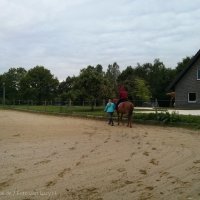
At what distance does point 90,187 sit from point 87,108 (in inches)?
1396

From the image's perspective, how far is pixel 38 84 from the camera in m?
99.9

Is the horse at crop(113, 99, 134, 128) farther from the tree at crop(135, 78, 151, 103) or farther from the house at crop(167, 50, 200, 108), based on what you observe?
the tree at crop(135, 78, 151, 103)

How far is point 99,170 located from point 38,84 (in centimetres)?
9267

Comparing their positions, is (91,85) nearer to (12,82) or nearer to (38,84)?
(38,84)

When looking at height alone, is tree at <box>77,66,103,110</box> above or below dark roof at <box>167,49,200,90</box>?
below

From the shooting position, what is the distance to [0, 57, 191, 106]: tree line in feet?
138

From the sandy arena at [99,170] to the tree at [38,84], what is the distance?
84627 millimetres

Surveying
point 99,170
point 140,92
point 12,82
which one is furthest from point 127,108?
point 12,82

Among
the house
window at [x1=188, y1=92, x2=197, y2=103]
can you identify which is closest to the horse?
the house

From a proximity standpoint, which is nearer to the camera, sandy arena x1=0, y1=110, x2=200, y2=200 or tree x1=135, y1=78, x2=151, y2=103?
sandy arena x1=0, y1=110, x2=200, y2=200

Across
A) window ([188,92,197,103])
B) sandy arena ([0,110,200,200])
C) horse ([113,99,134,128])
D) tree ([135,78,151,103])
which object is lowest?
sandy arena ([0,110,200,200])

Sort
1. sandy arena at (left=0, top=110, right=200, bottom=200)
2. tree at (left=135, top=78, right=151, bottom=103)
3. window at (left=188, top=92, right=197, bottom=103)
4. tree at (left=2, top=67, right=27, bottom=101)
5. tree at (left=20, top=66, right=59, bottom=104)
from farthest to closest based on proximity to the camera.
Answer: tree at (left=2, top=67, right=27, bottom=101)
tree at (left=20, top=66, right=59, bottom=104)
tree at (left=135, top=78, right=151, bottom=103)
window at (left=188, top=92, right=197, bottom=103)
sandy arena at (left=0, top=110, right=200, bottom=200)

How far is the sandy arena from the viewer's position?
6.85m

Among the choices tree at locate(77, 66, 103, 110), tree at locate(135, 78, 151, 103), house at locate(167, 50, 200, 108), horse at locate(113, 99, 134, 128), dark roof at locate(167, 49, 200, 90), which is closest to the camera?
horse at locate(113, 99, 134, 128)
